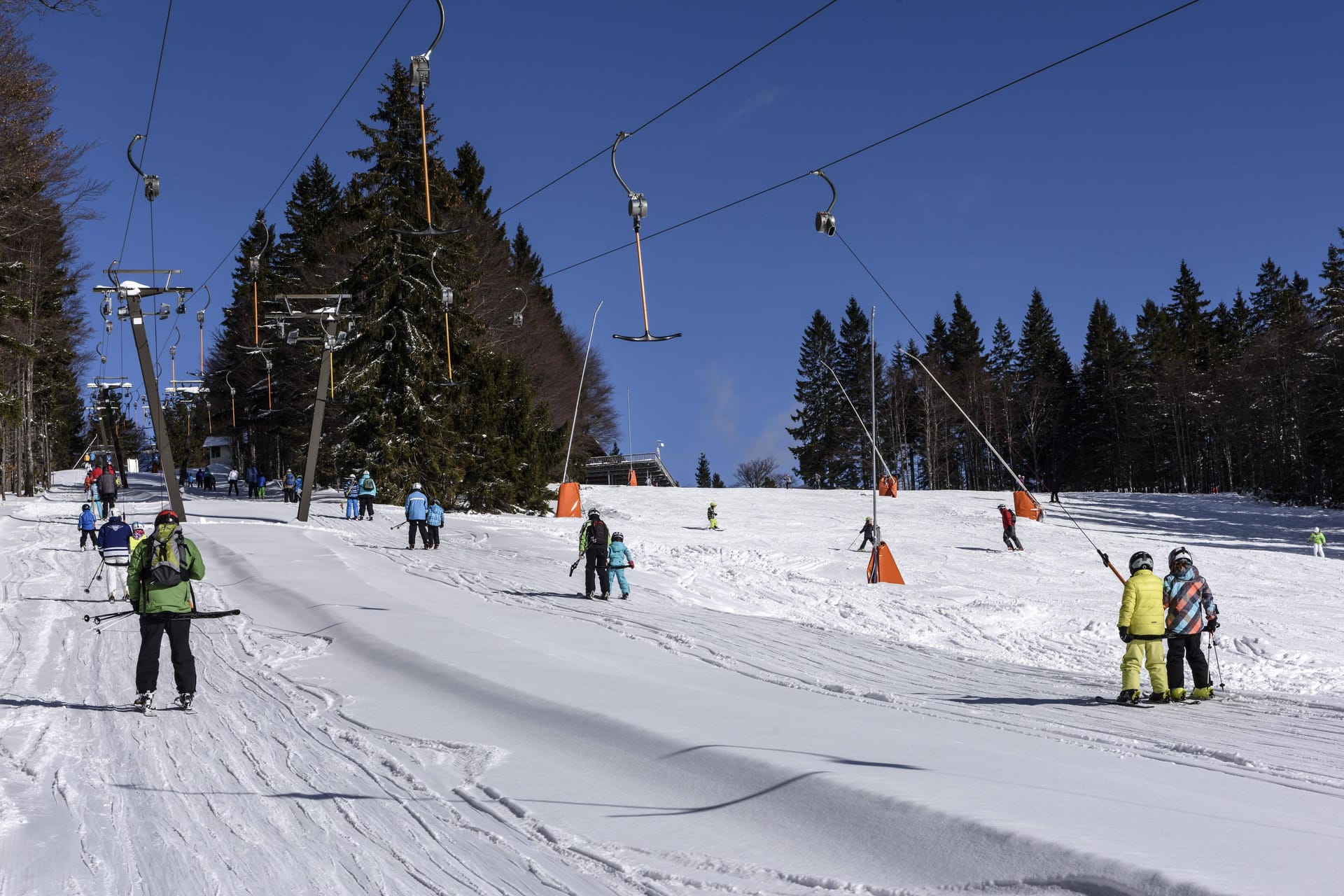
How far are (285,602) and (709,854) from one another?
45.8 ft

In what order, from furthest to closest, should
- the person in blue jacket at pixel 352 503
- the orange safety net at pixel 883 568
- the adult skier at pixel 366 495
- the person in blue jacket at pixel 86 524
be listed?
the person in blue jacket at pixel 352 503, the adult skier at pixel 366 495, the person in blue jacket at pixel 86 524, the orange safety net at pixel 883 568

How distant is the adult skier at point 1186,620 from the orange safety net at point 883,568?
1373 cm

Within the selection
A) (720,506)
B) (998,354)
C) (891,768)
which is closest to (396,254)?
(720,506)

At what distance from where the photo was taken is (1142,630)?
34.9 ft

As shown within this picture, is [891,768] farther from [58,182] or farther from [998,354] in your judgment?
[998,354]

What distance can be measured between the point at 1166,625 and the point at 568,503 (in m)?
31.0

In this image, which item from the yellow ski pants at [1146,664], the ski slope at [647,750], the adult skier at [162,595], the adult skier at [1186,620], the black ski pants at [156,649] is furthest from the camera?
the adult skier at [1186,620]

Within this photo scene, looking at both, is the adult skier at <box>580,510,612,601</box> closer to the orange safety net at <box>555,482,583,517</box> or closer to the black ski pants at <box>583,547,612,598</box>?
the black ski pants at <box>583,547,612,598</box>

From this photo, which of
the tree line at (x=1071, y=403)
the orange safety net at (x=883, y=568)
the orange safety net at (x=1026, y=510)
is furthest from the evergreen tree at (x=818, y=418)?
the orange safety net at (x=883, y=568)

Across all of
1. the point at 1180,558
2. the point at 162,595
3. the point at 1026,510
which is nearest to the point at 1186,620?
the point at 1180,558

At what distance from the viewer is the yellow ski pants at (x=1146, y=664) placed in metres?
10.7

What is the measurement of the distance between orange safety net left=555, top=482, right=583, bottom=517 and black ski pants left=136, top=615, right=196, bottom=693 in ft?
98.6

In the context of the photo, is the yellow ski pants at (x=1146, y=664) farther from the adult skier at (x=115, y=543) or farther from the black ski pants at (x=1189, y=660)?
the adult skier at (x=115, y=543)

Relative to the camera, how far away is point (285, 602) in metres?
17.7
